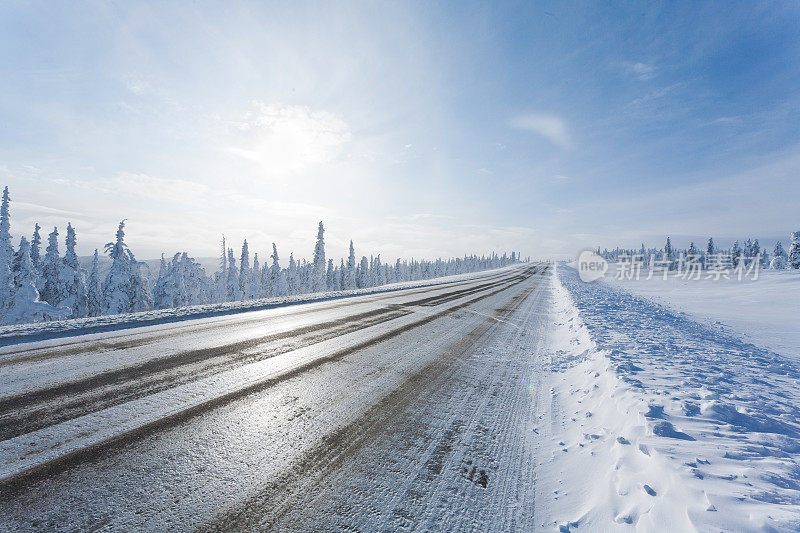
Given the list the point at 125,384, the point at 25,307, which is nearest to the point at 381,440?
the point at 125,384

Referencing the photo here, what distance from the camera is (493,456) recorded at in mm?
3010

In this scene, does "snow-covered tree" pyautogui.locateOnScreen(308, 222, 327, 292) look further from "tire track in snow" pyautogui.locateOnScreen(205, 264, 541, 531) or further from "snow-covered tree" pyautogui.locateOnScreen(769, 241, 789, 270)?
"snow-covered tree" pyautogui.locateOnScreen(769, 241, 789, 270)

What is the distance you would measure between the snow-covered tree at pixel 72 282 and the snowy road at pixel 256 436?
44.9 m

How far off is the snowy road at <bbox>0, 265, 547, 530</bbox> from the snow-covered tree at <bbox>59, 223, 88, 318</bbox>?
4490 centimetres

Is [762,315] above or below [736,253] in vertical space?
below

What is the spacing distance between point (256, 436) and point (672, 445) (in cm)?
398

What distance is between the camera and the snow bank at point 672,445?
7.07 feet

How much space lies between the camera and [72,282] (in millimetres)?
36562

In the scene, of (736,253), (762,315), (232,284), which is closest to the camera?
(762,315)

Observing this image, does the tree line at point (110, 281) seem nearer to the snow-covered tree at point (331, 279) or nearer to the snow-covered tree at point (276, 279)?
the snow-covered tree at point (276, 279)

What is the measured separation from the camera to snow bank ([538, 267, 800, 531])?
215cm

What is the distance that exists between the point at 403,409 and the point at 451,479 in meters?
1.23

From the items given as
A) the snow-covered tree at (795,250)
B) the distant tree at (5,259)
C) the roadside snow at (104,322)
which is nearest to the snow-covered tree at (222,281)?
the distant tree at (5,259)

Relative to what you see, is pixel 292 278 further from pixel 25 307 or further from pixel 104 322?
pixel 104 322
